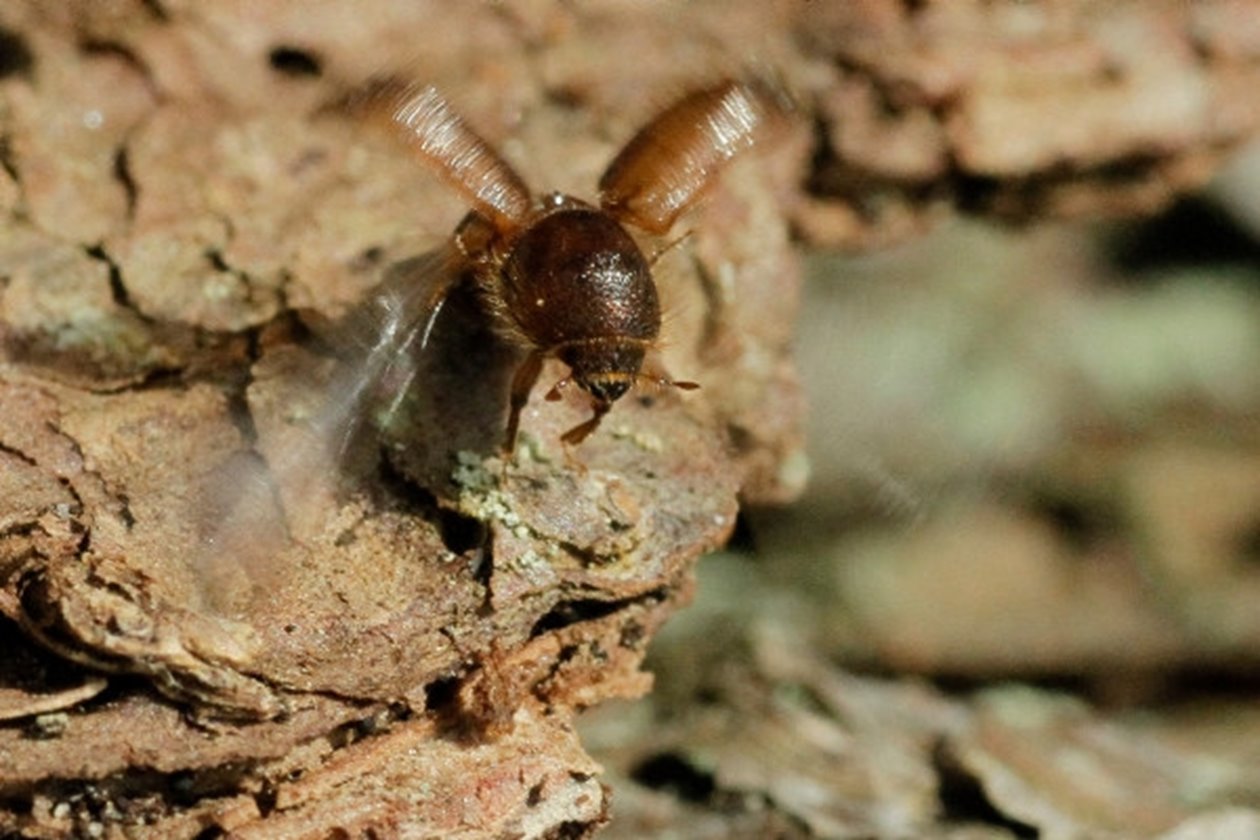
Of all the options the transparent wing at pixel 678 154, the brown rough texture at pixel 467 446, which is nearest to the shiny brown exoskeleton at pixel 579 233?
the transparent wing at pixel 678 154

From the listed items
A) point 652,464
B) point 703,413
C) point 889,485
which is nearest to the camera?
point 652,464

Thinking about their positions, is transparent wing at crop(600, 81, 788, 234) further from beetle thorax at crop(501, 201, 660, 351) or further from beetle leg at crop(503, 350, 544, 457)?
beetle leg at crop(503, 350, 544, 457)

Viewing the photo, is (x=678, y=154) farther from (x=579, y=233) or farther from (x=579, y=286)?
(x=579, y=286)

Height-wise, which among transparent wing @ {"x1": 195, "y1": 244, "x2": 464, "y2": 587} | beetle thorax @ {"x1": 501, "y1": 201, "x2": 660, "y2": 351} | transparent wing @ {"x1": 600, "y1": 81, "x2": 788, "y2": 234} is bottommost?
transparent wing @ {"x1": 195, "y1": 244, "x2": 464, "y2": 587}

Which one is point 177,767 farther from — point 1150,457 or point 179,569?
point 1150,457

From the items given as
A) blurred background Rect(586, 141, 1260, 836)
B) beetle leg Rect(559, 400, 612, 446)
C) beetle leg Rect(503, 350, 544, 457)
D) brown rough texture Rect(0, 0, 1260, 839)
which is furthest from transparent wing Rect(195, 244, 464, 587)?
blurred background Rect(586, 141, 1260, 836)

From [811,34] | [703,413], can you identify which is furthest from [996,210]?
[703,413]

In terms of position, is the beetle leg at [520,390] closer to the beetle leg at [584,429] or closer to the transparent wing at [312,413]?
the beetle leg at [584,429]
